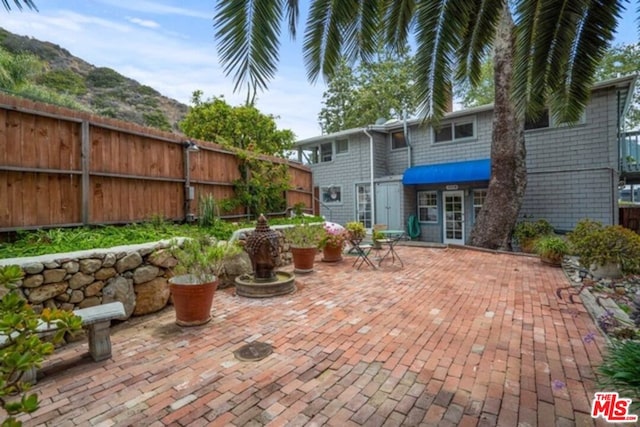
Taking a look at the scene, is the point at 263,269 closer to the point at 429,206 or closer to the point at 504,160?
the point at 504,160

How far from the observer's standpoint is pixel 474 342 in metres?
3.29

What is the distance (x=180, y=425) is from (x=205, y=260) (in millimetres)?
2040

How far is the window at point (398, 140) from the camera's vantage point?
13156 mm

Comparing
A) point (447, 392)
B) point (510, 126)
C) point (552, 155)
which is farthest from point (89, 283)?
point (552, 155)

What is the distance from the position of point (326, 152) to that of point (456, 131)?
19.1 feet

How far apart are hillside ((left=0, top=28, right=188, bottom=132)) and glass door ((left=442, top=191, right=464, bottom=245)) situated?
2628 centimetres

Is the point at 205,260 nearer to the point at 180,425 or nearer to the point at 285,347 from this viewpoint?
the point at 285,347

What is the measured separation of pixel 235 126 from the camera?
14.6m

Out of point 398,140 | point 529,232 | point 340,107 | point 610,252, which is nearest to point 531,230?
point 529,232

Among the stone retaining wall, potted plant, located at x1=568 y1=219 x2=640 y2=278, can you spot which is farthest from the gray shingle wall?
the stone retaining wall

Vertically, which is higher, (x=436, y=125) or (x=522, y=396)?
(x=436, y=125)

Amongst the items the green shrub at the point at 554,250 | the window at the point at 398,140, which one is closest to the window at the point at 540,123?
the window at the point at 398,140

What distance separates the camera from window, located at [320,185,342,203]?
14.5 metres

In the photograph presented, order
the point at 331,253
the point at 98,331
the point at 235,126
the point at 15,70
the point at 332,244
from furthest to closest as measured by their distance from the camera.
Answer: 1. the point at 235,126
2. the point at 15,70
3. the point at 331,253
4. the point at 332,244
5. the point at 98,331
